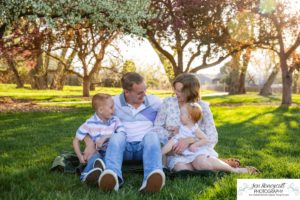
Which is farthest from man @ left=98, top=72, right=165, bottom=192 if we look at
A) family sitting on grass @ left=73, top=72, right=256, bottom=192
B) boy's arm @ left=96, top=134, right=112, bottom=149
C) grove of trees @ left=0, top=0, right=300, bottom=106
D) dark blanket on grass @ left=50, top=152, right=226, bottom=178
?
grove of trees @ left=0, top=0, right=300, bottom=106

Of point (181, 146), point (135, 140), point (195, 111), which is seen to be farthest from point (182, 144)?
point (135, 140)

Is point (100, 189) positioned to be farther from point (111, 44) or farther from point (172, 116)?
point (111, 44)

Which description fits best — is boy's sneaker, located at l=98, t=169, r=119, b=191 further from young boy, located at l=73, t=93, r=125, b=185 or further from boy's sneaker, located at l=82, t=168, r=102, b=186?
young boy, located at l=73, t=93, r=125, b=185

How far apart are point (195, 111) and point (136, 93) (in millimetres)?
795

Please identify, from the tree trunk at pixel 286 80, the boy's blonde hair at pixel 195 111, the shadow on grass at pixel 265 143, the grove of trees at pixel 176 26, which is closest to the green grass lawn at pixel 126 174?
the shadow on grass at pixel 265 143

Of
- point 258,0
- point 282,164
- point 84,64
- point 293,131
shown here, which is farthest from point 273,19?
point 282,164

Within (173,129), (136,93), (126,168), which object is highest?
(136,93)

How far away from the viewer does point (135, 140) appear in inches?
Result: 242

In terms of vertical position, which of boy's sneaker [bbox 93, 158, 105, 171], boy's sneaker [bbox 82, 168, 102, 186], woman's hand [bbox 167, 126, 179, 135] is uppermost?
woman's hand [bbox 167, 126, 179, 135]

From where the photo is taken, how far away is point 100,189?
202 inches

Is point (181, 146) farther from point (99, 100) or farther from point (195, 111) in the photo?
point (99, 100)

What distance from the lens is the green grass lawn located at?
16.5 feet

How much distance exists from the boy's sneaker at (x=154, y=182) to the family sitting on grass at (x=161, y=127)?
79cm

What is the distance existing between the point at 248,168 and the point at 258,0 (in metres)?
15.5
